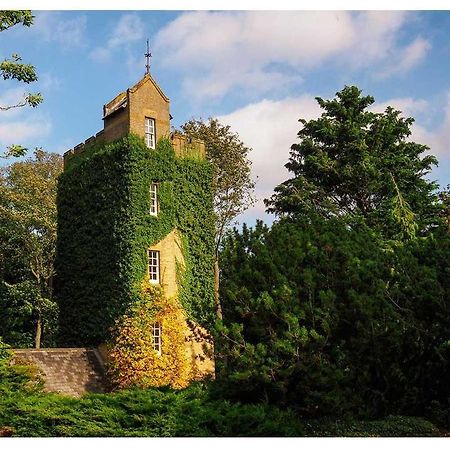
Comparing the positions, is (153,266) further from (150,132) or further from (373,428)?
(373,428)

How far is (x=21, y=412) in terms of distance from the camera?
43.4 feet

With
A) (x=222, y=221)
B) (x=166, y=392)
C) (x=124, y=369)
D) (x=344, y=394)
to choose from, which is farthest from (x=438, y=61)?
(x=222, y=221)

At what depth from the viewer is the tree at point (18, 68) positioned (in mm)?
17078

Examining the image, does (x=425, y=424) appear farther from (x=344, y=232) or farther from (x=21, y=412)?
(x=21, y=412)

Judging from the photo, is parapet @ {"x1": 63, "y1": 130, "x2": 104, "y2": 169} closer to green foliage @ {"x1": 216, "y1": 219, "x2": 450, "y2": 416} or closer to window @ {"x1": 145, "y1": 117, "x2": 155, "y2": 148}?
window @ {"x1": 145, "y1": 117, "x2": 155, "y2": 148}

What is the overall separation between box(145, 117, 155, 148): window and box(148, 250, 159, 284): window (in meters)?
3.95

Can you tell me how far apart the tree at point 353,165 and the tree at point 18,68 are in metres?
12.3

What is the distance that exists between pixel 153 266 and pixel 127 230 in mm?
1568

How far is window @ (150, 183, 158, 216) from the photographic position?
2231 cm

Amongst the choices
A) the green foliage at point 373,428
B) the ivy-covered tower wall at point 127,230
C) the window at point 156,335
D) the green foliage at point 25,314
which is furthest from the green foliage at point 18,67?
the green foliage at point 25,314

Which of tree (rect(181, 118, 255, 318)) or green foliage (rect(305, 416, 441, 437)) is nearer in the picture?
green foliage (rect(305, 416, 441, 437))

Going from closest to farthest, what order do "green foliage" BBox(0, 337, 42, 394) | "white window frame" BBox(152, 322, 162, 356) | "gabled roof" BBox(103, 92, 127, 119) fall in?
"green foliage" BBox(0, 337, 42, 394) < "white window frame" BBox(152, 322, 162, 356) < "gabled roof" BBox(103, 92, 127, 119)

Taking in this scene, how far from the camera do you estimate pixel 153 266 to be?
21.9 m

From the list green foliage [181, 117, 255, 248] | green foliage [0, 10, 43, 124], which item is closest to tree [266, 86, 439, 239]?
green foliage [181, 117, 255, 248]
